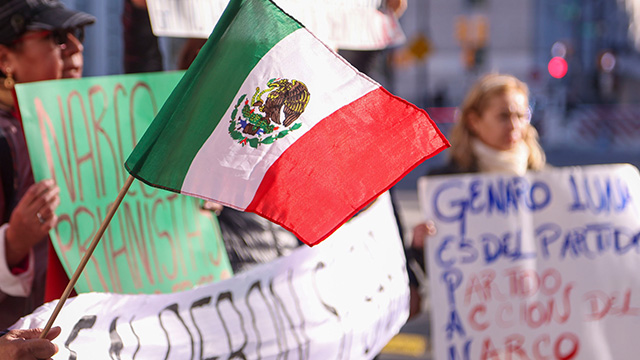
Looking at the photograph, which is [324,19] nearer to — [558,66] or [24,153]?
[24,153]

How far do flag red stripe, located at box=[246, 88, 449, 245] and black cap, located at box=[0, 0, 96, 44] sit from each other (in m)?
0.81

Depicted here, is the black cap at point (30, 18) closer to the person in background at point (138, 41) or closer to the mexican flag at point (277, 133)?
the person in background at point (138, 41)

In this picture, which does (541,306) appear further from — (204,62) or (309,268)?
(204,62)

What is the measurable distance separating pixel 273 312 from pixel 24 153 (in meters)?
0.75

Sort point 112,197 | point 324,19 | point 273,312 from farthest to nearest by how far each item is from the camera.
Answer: point 324,19, point 112,197, point 273,312

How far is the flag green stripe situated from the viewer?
154 cm

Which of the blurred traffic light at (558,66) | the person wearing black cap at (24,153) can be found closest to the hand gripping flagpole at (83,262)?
the person wearing black cap at (24,153)

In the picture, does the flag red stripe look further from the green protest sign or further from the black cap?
the black cap

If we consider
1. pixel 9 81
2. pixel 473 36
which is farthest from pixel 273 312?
pixel 473 36

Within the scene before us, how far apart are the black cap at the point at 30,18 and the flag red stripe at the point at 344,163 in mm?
814

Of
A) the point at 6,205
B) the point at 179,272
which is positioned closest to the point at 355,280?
the point at 179,272

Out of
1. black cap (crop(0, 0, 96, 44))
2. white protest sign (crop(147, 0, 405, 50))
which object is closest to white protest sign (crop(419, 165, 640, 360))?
white protest sign (crop(147, 0, 405, 50))

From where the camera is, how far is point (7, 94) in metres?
2.00

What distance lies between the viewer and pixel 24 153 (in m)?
1.94
